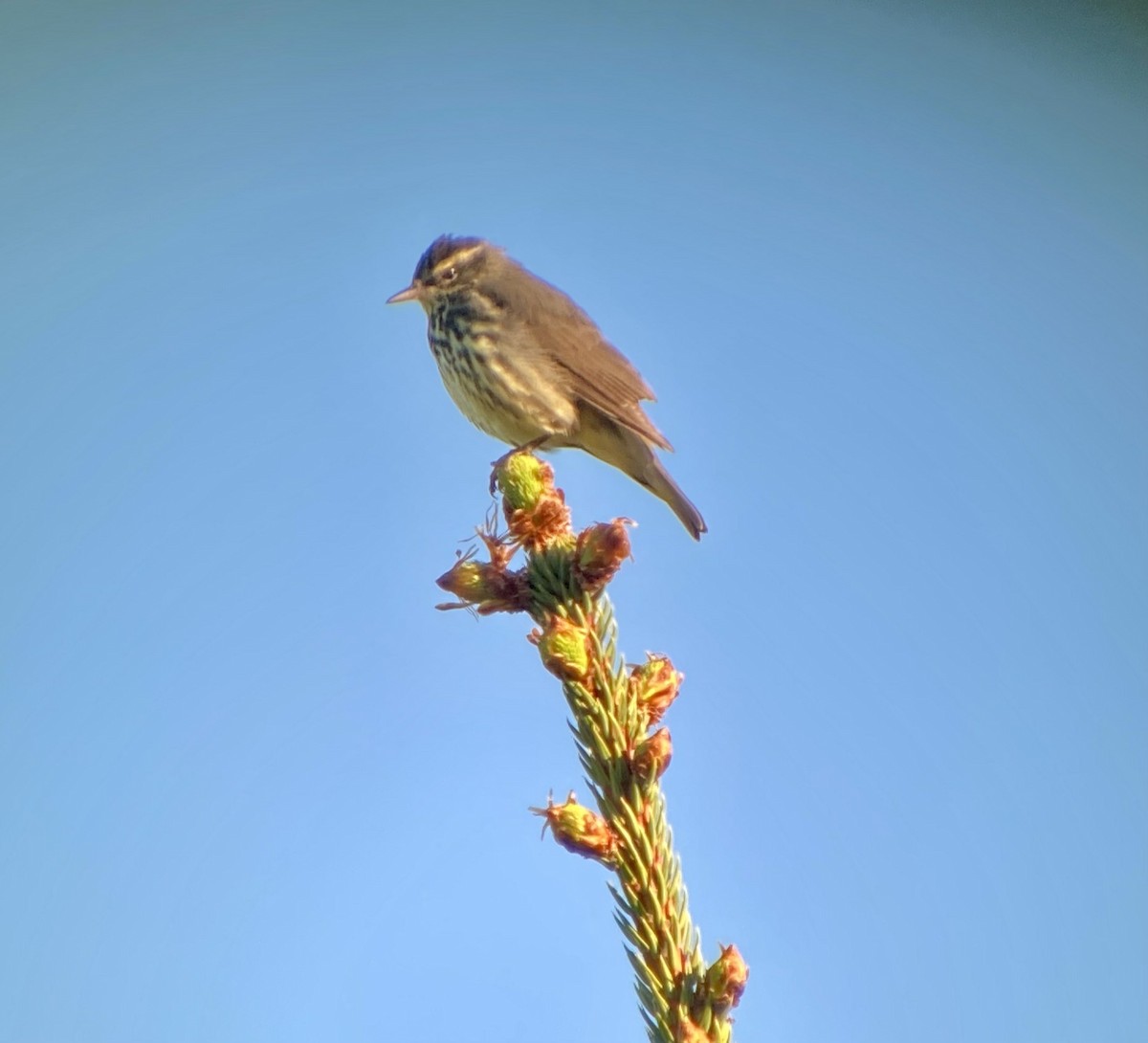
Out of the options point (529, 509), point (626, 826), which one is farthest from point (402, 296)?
point (626, 826)

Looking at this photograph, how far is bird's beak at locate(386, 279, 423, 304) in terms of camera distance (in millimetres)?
6020

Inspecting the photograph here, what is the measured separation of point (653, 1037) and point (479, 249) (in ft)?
16.9

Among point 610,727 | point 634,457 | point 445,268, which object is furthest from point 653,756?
point 445,268

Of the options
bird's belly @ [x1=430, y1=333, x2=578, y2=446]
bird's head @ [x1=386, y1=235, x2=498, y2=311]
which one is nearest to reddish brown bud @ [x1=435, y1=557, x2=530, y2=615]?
bird's belly @ [x1=430, y1=333, x2=578, y2=446]

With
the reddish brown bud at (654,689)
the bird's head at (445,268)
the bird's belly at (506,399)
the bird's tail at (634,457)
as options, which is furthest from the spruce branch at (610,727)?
the bird's head at (445,268)

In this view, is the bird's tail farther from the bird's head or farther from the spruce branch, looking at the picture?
the spruce branch

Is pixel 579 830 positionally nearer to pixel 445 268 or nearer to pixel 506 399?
pixel 506 399

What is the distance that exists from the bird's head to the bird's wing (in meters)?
0.33

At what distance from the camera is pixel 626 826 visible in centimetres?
175

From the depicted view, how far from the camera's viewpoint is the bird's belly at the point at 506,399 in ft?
17.3

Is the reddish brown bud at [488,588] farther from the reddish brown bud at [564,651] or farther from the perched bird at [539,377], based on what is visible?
the perched bird at [539,377]

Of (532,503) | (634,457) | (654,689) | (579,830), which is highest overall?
(634,457)

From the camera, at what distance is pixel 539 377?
5.36m

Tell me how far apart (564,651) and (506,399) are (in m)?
3.53
